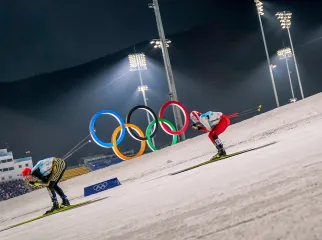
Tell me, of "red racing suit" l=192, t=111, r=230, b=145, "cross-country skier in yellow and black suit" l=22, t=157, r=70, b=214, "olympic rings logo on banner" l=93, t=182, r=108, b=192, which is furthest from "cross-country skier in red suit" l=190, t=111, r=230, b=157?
"olympic rings logo on banner" l=93, t=182, r=108, b=192

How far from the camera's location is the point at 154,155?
15047mm

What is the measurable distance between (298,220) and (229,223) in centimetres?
45

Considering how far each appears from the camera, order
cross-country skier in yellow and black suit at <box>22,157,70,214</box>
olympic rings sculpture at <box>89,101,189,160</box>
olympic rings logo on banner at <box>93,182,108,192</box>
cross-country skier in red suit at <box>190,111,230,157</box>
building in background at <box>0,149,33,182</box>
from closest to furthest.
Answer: cross-country skier in yellow and black suit at <box>22,157,70,214</box>
cross-country skier in red suit at <box>190,111,230,157</box>
olympic rings logo on banner at <box>93,182,108,192</box>
olympic rings sculpture at <box>89,101,189,160</box>
building in background at <box>0,149,33,182</box>

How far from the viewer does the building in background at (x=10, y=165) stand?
5777 cm

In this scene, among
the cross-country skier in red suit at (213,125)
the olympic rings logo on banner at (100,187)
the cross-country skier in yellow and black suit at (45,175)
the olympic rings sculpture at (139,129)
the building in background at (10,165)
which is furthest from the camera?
the building in background at (10,165)

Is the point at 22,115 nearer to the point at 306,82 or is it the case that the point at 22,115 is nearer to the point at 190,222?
the point at 306,82

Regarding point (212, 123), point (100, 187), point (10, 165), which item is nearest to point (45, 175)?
point (100, 187)

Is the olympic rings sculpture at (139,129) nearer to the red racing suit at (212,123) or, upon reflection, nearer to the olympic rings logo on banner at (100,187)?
the olympic rings logo on banner at (100,187)

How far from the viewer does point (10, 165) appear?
5922cm

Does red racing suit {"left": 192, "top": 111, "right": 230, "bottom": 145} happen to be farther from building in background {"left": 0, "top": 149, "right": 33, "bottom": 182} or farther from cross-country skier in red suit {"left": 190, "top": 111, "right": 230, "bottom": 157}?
building in background {"left": 0, "top": 149, "right": 33, "bottom": 182}

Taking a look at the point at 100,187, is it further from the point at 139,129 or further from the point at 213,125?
the point at 139,129

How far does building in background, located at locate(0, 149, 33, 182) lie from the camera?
5777cm

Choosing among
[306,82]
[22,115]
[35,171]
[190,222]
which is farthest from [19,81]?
[190,222]

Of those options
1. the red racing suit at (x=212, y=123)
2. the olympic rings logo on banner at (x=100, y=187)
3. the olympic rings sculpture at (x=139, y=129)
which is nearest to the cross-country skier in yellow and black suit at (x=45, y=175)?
the olympic rings logo on banner at (x=100, y=187)
